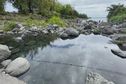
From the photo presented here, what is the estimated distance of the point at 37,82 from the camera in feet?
21.2

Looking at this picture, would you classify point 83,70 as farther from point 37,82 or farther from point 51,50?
point 51,50

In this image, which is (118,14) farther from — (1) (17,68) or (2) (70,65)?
(1) (17,68)

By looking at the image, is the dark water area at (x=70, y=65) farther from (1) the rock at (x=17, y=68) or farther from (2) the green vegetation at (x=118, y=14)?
(2) the green vegetation at (x=118, y=14)

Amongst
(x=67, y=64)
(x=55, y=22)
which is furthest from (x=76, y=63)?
(x=55, y=22)

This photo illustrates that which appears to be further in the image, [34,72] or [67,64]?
[67,64]

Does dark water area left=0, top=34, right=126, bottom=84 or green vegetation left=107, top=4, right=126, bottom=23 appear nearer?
dark water area left=0, top=34, right=126, bottom=84

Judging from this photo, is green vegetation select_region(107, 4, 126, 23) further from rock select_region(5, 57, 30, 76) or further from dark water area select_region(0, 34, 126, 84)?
rock select_region(5, 57, 30, 76)

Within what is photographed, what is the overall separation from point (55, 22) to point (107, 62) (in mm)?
14736

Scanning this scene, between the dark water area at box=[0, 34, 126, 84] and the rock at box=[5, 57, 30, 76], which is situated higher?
the rock at box=[5, 57, 30, 76]

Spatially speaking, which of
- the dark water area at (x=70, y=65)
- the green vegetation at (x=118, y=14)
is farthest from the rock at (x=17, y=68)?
the green vegetation at (x=118, y=14)

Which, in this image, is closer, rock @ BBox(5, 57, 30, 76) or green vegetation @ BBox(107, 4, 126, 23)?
rock @ BBox(5, 57, 30, 76)

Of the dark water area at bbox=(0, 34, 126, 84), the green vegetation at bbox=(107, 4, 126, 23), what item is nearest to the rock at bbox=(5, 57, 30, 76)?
the dark water area at bbox=(0, 34, 126, 84)

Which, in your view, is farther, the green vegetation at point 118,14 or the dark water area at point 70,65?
the green vegetation at point 118,14

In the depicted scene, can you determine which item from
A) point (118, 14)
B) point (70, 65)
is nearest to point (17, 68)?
point (70, 65)
